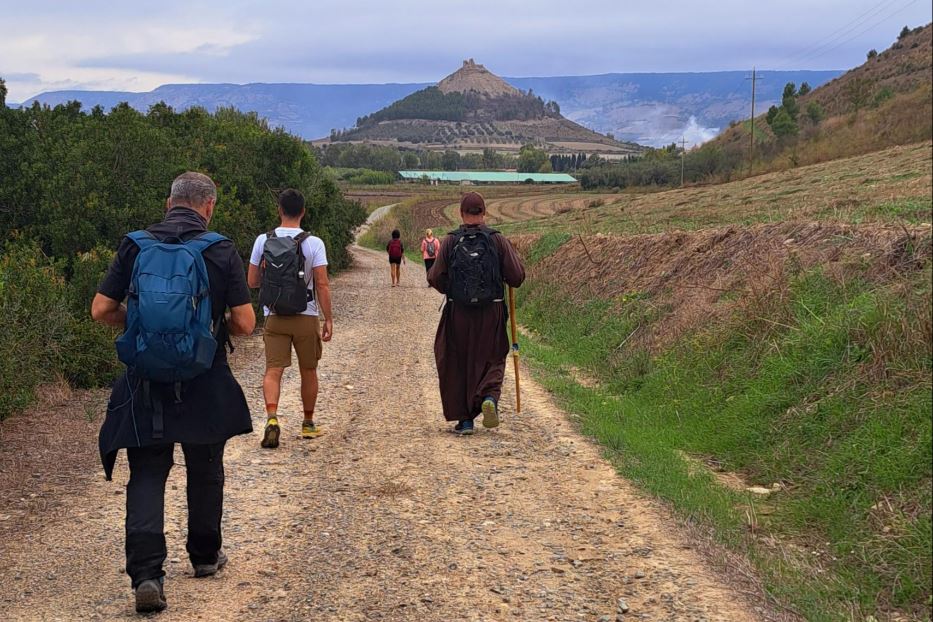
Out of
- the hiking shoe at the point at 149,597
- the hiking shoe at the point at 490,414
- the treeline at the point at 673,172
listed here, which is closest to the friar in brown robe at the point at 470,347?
the hiking shoe at the point at 490,414

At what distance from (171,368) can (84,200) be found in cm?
1276

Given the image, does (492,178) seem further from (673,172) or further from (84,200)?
(84,200)

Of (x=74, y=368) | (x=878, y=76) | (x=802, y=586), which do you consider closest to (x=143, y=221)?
(x=74, y=368)

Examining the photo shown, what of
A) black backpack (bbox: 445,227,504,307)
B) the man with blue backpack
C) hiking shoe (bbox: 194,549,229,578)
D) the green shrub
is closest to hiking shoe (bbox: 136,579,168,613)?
the man with blue backpack

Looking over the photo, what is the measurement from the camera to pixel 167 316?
472cm

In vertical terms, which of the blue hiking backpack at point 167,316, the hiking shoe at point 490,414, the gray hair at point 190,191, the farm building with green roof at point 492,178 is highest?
the farm building with green roof at point 492,178

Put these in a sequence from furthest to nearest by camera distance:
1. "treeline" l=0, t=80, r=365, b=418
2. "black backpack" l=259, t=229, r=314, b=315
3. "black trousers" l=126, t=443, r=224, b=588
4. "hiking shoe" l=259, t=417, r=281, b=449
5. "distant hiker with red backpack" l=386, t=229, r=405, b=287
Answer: "distant hiker with red backpack" l=386, t=229, r=405, b=287, "treeline" l=0, t=80, r=365, b=418, "hiking shoe" l=259, t=417, r=281, b=449, "black backpack" l=259, t=229, r=314, b=315, "black trousers" l=126, t=443, r=224, b=588

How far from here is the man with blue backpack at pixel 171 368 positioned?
15.6ft

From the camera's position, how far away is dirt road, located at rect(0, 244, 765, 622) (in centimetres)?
505

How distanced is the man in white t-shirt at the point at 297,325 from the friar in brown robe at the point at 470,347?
1.16m

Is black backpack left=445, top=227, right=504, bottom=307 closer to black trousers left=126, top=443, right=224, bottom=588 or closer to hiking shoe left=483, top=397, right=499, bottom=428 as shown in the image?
hiking shoe left=483, top=397, right=499, bottom=428

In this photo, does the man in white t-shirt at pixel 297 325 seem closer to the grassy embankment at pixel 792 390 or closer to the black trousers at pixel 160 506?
the grassy embankment at pixel 792 390

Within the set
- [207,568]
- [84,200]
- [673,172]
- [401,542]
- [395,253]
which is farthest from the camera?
[673,172]

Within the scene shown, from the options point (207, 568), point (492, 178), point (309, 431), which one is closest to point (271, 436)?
point (309, 431)
